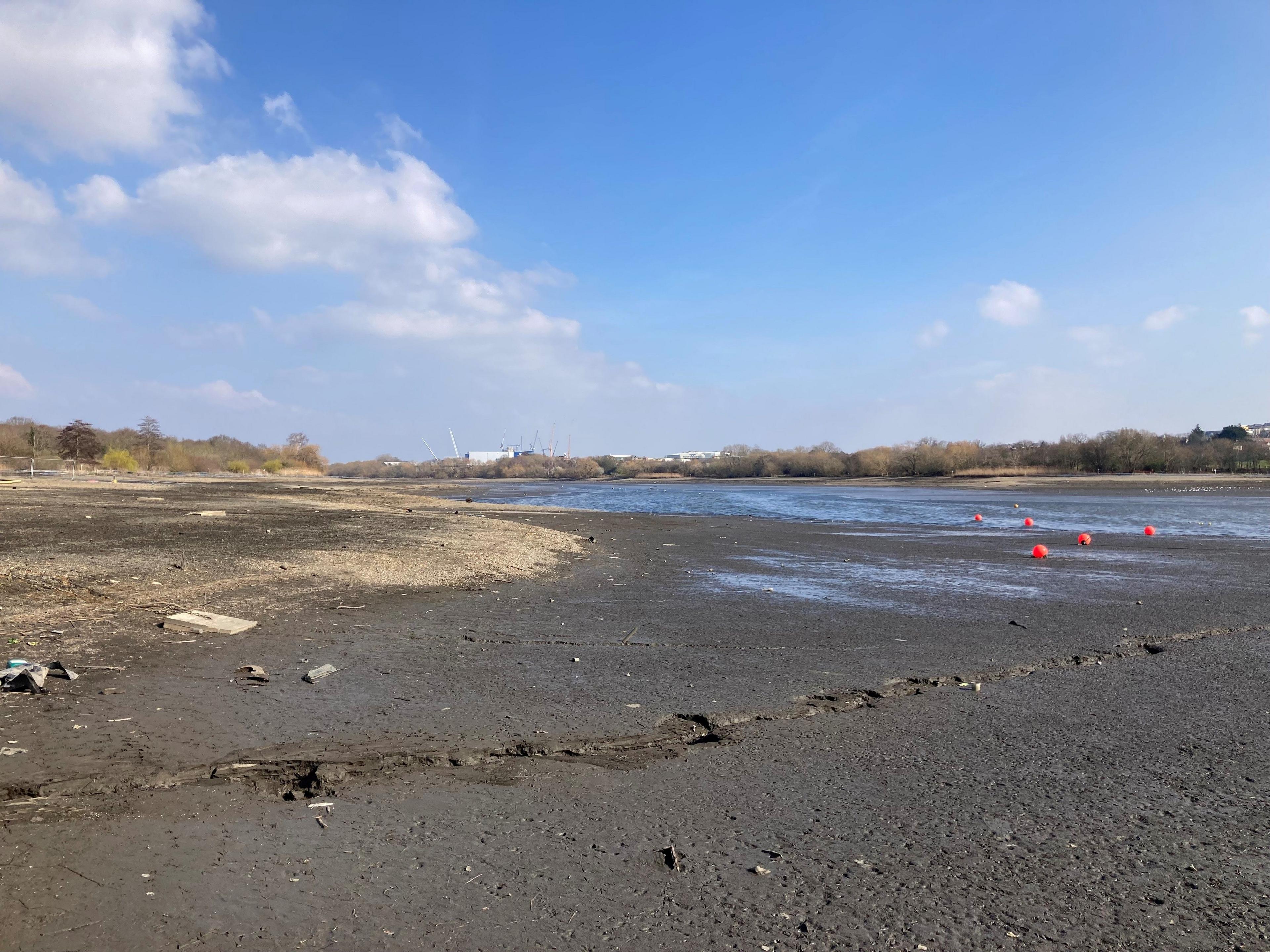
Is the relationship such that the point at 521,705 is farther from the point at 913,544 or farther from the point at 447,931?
the point at 913,544

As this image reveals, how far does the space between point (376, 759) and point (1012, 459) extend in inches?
4091

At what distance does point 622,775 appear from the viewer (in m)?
4.43

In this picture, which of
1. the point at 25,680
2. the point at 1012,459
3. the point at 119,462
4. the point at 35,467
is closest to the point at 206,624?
the point at 25,680

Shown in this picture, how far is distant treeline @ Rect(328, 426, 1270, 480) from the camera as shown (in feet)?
279

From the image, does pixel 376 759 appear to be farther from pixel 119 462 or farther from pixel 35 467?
pixel 119 462

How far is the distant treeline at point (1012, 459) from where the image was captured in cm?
8494

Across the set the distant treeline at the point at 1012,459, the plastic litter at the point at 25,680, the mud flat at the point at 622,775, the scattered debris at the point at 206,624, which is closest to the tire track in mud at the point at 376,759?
the mud flat at the point at 622,775

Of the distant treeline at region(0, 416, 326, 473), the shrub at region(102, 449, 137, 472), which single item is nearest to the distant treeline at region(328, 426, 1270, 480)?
the distant treeline at region(0, 416, 326, 473)

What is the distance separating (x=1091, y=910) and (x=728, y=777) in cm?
187

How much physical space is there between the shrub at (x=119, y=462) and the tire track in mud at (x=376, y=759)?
8801 centimetres

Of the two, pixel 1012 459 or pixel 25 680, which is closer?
pixel 25 680

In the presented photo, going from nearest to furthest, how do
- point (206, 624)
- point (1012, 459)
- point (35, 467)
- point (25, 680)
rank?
point (25, 680)
point (206, 624)
point (35, 467)
point (1012, 459)

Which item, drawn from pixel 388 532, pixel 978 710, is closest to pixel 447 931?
pixel 978 710

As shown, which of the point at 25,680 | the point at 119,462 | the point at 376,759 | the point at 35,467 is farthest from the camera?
the point at 119,462
